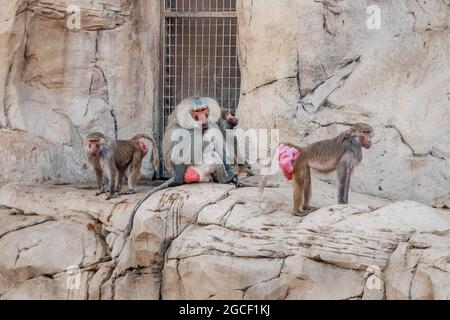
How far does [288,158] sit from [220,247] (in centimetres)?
110

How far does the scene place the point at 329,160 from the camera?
10.7 meters

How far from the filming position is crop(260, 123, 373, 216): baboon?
10.6 metres

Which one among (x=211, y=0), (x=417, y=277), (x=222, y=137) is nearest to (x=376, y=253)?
(x=417, y=277)

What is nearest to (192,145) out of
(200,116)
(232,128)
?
(200,116)

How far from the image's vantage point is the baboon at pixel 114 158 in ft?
37.9

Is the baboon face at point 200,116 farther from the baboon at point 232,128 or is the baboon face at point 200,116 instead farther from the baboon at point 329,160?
the baboon at point 329,160

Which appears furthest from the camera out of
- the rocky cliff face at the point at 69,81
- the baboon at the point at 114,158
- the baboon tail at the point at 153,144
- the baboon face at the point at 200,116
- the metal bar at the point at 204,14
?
the metal bar at the point at 204,14

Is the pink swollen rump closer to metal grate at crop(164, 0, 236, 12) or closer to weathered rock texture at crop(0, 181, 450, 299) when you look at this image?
weathered rock texture at crop(0, 181, 450, 299)

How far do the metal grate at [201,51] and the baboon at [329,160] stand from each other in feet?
9.11

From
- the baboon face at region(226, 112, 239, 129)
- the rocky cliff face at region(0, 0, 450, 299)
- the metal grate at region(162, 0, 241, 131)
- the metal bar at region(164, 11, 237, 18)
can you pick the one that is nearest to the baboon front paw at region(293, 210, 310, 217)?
the rocky cliff face at region(0, 0, 450, 299)

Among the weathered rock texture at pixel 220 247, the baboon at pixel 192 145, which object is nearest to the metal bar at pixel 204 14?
the baboon at pixel 192 145

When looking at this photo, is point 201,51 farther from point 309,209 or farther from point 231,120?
point 309,209

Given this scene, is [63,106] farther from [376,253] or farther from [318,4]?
[376,253]

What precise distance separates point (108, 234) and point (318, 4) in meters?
3.44
